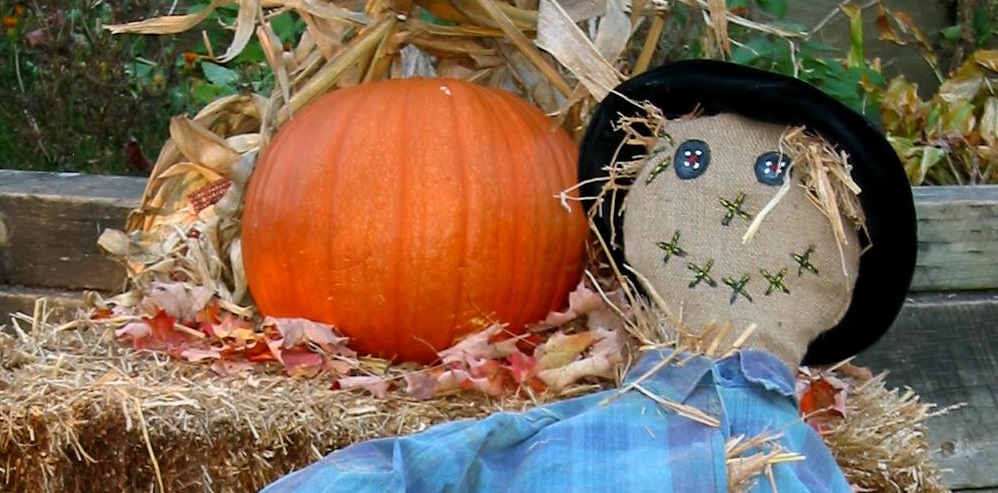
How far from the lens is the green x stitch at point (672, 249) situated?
1.38 meters

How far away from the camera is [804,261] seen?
1353 mm

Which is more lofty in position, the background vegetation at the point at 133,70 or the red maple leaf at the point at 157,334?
the red maple leaf at the point at 157,334

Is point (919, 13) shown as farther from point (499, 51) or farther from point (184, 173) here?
point (184, 173)

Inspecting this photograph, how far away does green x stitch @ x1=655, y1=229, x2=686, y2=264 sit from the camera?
1.38 meters

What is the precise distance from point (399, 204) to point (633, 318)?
347mm

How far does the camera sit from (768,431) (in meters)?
1.22

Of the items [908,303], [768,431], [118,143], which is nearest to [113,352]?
[768,431]

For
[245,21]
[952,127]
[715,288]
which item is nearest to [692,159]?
[715,288]

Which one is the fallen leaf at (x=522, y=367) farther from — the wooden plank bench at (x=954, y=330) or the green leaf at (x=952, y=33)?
the green leaf at (x=952, y=33)

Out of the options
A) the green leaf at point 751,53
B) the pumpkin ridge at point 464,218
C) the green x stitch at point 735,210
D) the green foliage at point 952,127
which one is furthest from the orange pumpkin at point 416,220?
the green foliage at point 952,127

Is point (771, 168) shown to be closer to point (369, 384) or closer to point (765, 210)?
point (765, 210)

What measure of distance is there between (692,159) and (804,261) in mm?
172

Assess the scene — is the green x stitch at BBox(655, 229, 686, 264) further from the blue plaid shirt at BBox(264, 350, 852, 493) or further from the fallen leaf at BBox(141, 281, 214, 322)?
the fallen leaf at BBox(141, 281, 214, 322)

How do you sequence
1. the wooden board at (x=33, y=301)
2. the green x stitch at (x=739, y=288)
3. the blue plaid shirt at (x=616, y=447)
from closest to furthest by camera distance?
the blue plaid shirt at (x=616, y=447), the green x stitch at (x=739, y=288), the wooden board at (x=33, y=301)
